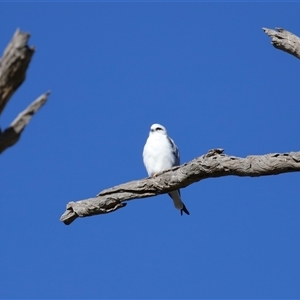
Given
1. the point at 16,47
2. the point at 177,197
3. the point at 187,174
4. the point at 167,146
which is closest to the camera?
the point at 16,47

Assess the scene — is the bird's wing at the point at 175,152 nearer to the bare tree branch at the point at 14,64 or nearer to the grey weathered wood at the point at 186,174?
the grey weathered wood at the point at 186,174

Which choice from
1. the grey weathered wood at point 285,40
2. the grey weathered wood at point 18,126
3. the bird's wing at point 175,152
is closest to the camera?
the grey weathered wood at point 18,126

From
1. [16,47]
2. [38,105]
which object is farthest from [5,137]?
[16,47]

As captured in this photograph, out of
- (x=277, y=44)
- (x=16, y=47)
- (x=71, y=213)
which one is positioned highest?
(x=277, y=44)

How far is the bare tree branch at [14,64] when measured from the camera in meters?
3.84

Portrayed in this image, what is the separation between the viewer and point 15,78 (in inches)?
156

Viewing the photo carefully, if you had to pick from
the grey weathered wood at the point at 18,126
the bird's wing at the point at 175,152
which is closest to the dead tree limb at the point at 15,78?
the grey weathered wood at the point at 18,126

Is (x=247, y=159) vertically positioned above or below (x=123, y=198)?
above

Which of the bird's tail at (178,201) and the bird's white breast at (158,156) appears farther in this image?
the bird's white breast at (158,156)

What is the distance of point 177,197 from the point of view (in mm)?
11133

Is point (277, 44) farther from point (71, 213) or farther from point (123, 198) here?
point (71, 213)

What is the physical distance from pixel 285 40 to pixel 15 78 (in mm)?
4183

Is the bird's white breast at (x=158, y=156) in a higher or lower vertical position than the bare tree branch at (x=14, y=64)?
higher

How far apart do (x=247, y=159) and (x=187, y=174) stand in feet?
2.47
